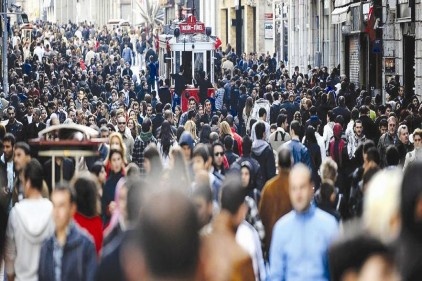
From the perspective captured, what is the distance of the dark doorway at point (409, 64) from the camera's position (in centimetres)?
3747

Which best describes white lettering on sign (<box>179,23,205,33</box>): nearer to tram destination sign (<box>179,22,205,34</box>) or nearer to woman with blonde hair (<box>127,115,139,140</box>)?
tram destination sign (<box>179,22,205,34</box>)

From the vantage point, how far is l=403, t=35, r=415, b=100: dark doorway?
37.5m

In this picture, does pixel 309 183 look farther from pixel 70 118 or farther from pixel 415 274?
pixel 70 118

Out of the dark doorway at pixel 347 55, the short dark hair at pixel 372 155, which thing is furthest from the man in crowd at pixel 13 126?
the dark doorway at pixel 347 55

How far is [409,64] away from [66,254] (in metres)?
28.6

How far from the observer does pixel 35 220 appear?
36.0 ft

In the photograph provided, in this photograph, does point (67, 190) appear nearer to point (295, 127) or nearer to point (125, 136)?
point (295, 127)

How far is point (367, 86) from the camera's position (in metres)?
44.2

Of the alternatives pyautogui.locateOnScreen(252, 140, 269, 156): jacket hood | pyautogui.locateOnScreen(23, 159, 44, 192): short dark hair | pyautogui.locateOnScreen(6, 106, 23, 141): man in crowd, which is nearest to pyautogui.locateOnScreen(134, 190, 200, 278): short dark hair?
pyautogui.locateOnScreen(23, 159, 44, 192): short dark hair

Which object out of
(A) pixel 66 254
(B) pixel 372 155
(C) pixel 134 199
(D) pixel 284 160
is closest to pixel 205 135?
(B) pixel 372 155

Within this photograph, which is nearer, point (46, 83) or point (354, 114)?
point (354, 114)

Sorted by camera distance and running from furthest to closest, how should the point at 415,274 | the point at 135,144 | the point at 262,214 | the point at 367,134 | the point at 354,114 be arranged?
the point at 354,114, the point at 367,134, the point at 135,144, the point at 262,214, the point at 415,274

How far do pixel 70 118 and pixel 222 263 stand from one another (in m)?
19.8

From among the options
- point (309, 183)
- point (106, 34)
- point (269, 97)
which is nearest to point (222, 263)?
point (309, 183)
